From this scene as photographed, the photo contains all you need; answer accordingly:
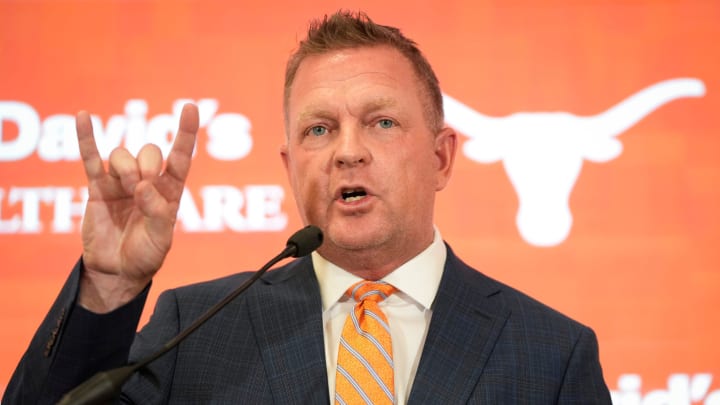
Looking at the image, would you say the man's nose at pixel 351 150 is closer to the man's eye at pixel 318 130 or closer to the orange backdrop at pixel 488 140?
the man's eye at pixel 318 130

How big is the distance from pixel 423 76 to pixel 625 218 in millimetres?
958

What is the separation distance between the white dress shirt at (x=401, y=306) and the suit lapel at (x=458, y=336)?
40mm

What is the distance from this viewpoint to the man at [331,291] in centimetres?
159

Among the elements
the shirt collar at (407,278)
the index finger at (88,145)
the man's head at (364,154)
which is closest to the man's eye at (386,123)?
the man's head at (364,154)

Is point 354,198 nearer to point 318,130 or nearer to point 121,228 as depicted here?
point 318,130

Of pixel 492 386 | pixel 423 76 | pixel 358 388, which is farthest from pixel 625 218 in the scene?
pixel 358 388

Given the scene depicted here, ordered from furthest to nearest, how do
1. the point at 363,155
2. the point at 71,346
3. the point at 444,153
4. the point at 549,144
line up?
the point at 549,144 → the point at 444,153 → the point at 363,155 → the point at 71,346

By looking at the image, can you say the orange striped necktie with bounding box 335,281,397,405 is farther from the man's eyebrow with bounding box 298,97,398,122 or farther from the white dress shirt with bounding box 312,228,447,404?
the man's eyebrow with bounding box 298,97,398,122

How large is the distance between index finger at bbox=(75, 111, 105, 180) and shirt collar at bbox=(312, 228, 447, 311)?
0.65 meters

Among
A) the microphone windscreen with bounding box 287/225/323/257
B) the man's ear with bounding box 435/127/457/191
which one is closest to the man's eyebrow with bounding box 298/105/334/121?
the man's ear with bounding box 435/127/457/191

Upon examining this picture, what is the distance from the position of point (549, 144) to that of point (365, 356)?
1258 mm

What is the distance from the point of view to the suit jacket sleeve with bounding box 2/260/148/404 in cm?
155

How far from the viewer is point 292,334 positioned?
189cm

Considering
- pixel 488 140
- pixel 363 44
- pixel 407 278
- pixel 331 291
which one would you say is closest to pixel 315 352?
pixel 331 291
